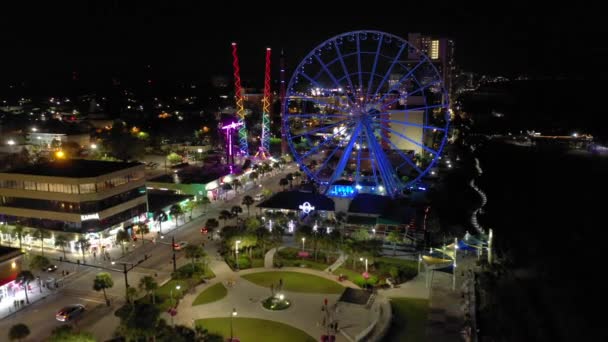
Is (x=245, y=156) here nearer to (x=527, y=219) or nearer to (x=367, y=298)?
(x=527, y=219)

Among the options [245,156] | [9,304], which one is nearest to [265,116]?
[245,156]

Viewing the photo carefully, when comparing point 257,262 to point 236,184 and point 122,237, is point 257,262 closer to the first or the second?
point 122,237

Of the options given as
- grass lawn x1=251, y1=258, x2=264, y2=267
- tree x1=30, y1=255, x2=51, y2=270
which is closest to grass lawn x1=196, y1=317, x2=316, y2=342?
grass lawn x1=251, y1=258, x2=264, y2=267

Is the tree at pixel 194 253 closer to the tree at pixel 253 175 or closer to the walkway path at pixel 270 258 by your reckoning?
the walkway path at pixel 270 258

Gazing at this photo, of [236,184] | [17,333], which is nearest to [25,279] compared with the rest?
[17,333]

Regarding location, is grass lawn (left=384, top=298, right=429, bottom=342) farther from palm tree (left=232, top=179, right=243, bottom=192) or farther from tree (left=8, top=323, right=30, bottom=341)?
palm tree (left=232, top=179, right=243, bottom=192)
